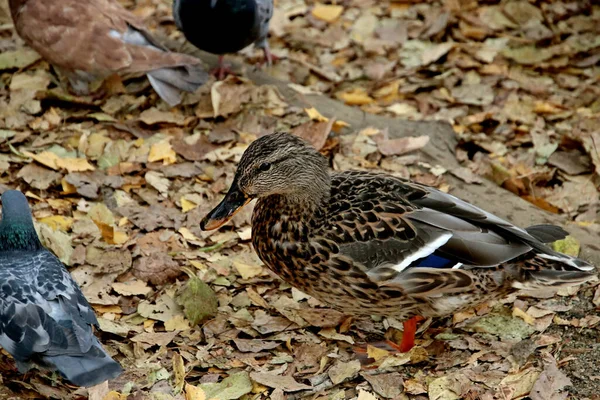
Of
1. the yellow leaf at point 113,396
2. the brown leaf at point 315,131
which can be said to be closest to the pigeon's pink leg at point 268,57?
the brown leaf at point 315,131

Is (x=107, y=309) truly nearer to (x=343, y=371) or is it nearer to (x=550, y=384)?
(x=343, y=371)

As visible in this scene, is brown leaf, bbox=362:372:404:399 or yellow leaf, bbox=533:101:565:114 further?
yellow leaf, bbox=533:101:565:114

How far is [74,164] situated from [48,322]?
2072 mm

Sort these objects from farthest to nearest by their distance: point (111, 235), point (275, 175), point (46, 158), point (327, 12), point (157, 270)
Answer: point (327, 12), point (46, 158), point (111, 235), point (157, 270), point (275, 175)

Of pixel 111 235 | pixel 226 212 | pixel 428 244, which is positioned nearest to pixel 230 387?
pixel 226 212

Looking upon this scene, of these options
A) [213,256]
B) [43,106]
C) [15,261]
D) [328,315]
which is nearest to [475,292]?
[328,315]

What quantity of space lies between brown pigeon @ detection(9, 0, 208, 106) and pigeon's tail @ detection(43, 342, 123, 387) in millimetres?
3015

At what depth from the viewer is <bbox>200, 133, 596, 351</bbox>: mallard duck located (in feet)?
14.8

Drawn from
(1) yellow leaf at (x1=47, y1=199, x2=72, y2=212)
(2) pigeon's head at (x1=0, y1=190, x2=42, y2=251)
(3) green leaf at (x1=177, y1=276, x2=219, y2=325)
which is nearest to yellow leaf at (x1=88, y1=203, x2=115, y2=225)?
(1) yellow leaf at (x1=47, y1=199, x2=72, y2=212)

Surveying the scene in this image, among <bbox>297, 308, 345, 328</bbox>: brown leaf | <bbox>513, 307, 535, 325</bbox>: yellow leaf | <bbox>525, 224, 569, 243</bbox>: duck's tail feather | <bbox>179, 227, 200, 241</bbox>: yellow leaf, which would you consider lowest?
<bbox>297, 308, 345, 328</bbox>: brown leaf

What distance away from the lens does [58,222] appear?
18.3 ft

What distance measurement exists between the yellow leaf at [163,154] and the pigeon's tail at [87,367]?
2.37 metres

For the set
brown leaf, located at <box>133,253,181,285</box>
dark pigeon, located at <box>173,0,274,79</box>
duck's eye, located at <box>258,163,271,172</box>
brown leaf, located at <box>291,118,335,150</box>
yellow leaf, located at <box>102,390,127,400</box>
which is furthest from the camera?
dark pigeon, located at <box>173,0,274,79</box>

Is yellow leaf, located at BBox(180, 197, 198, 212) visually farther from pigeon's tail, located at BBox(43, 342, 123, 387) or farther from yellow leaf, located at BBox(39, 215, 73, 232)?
pigeon's tail, located at BBox(43, 342, 123, 387)
